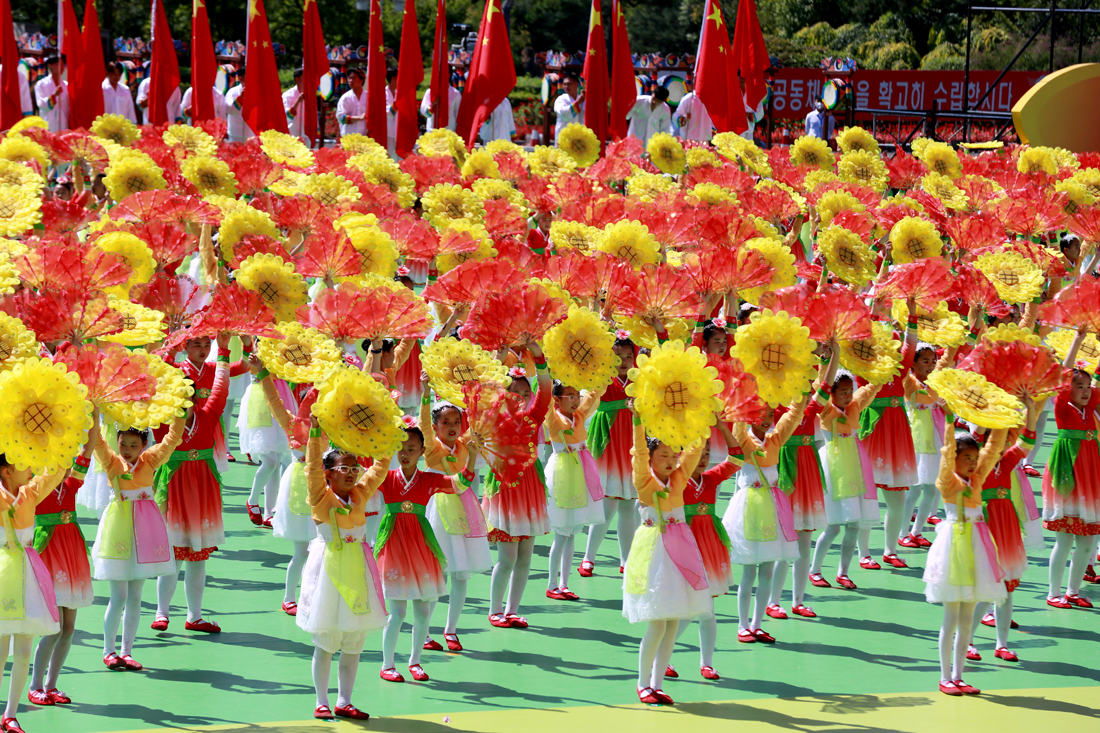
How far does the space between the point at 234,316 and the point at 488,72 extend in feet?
Result: 30.5

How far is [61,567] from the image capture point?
5.49 m

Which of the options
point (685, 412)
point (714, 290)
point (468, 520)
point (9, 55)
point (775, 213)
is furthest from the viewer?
point (9, 55)

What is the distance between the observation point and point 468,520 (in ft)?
20.7

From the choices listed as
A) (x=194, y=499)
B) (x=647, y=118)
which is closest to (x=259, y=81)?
(x=647, y=118)

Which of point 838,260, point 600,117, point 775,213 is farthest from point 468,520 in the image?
point 600,117

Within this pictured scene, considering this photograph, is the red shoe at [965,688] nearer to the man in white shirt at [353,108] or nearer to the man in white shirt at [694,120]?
the man in white shirt at [694,120]

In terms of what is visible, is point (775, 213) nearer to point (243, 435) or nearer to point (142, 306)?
point (243, 435)

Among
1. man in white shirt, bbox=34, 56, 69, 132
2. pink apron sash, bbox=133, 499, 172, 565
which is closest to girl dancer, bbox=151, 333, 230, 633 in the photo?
pink apron sash, bbox=133, 499, 172, 565

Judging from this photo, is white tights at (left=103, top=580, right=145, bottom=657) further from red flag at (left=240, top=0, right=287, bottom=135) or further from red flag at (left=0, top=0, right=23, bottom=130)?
red flag at (left=0, top=0, right=23, bottom=130)

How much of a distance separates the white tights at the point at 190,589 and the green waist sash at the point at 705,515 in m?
2.30

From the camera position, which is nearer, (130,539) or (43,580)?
(43,580)

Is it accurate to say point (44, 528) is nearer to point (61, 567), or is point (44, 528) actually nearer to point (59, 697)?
point (61, 567)

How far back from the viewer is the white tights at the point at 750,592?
6.57m

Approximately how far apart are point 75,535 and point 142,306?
135 centimetres
